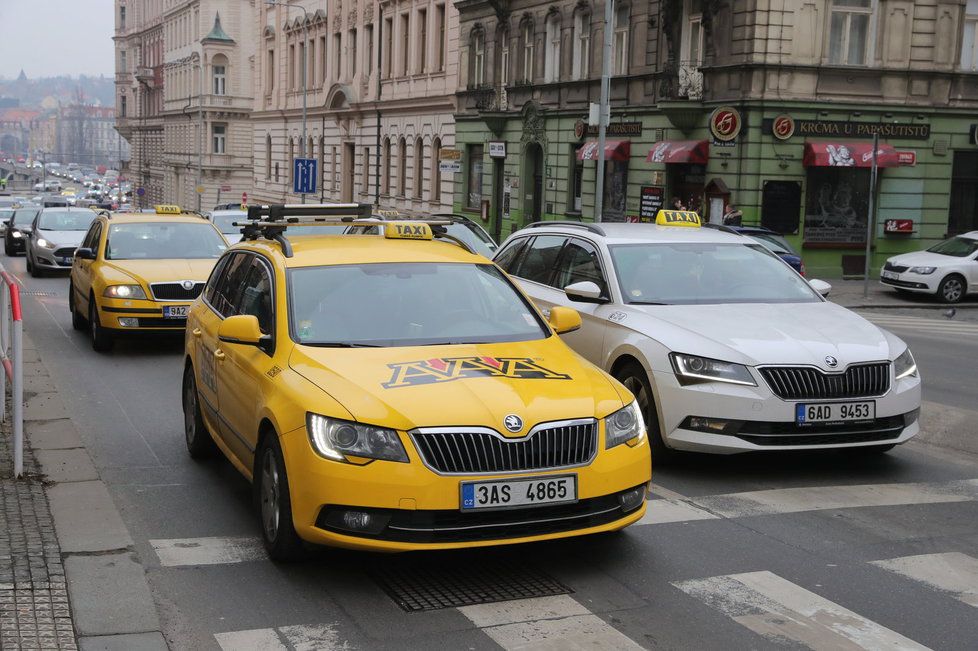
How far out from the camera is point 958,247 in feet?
87.8

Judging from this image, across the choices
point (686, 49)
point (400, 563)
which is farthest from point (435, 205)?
point (400, 563)

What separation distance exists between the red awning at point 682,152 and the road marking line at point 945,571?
81.6ft

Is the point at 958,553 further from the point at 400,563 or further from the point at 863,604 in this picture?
the point at 400,563

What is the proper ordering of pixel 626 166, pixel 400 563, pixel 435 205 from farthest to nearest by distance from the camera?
pixel 435 205, pixel 626 166, pixel 400 563

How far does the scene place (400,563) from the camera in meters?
6.20

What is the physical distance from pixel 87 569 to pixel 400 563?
4.85 ft

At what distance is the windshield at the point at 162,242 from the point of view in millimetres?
15227

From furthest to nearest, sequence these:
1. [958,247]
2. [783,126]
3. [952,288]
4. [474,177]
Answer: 1. [474,177]
2. [783,126]
3. [958,247]
4. [952,288]

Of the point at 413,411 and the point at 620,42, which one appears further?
the point at 620,42

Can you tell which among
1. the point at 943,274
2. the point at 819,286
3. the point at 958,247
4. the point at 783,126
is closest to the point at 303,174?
the point at 783,126

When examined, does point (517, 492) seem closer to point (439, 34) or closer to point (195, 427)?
point (195, 427)

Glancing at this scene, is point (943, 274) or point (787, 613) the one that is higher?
point (787, 613)

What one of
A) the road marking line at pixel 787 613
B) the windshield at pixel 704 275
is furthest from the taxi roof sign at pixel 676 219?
the road marking line at pixel 787 613

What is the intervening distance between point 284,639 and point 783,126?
2575cm
